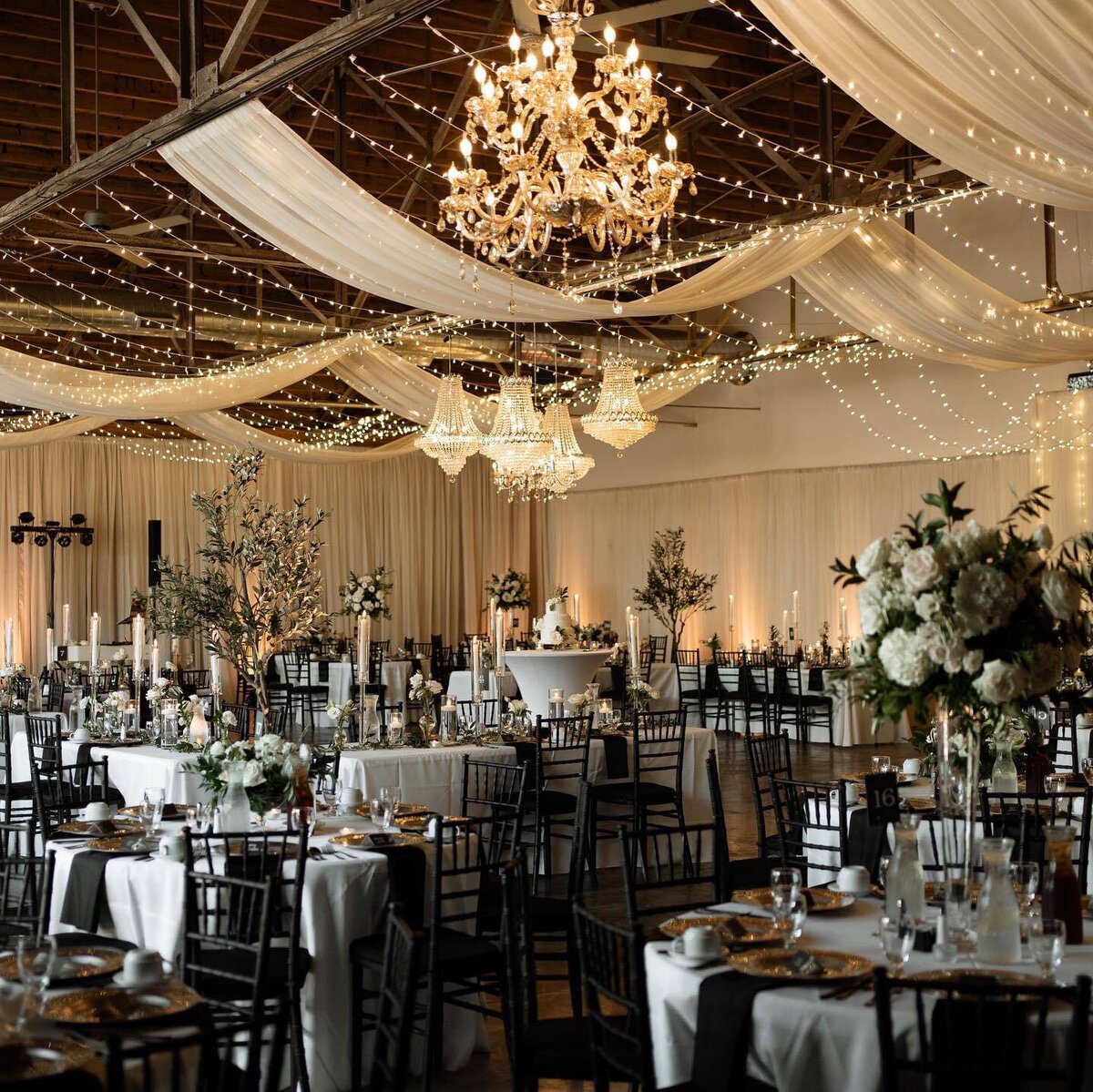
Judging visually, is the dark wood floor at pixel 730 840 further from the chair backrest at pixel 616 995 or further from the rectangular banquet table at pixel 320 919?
the chair backrest at pixel 616 995

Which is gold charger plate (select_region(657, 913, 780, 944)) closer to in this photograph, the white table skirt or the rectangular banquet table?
the white table skirt

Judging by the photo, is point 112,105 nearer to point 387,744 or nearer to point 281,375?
point 281,375

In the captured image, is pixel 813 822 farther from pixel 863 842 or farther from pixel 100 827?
pixel 100 827

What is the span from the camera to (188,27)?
254 inches

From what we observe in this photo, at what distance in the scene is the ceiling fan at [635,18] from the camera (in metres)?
5.86

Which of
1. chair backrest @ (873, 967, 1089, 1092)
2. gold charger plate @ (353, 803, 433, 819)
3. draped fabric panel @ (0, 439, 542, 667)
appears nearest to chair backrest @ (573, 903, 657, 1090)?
chair backrest @ (873, 967, 1089, 1092)

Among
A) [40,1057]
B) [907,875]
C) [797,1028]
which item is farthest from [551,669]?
[40,1057]

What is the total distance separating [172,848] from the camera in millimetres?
4895

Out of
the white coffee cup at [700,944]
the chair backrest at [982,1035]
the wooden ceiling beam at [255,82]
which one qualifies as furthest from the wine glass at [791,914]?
the wooden ceiling beam at [255,82]

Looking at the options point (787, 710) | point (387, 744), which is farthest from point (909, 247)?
point (787, 710)

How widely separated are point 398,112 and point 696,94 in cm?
244

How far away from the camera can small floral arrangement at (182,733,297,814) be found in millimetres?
5164

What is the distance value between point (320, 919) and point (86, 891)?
2.77 feet

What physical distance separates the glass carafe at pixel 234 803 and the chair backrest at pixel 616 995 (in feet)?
6.60
